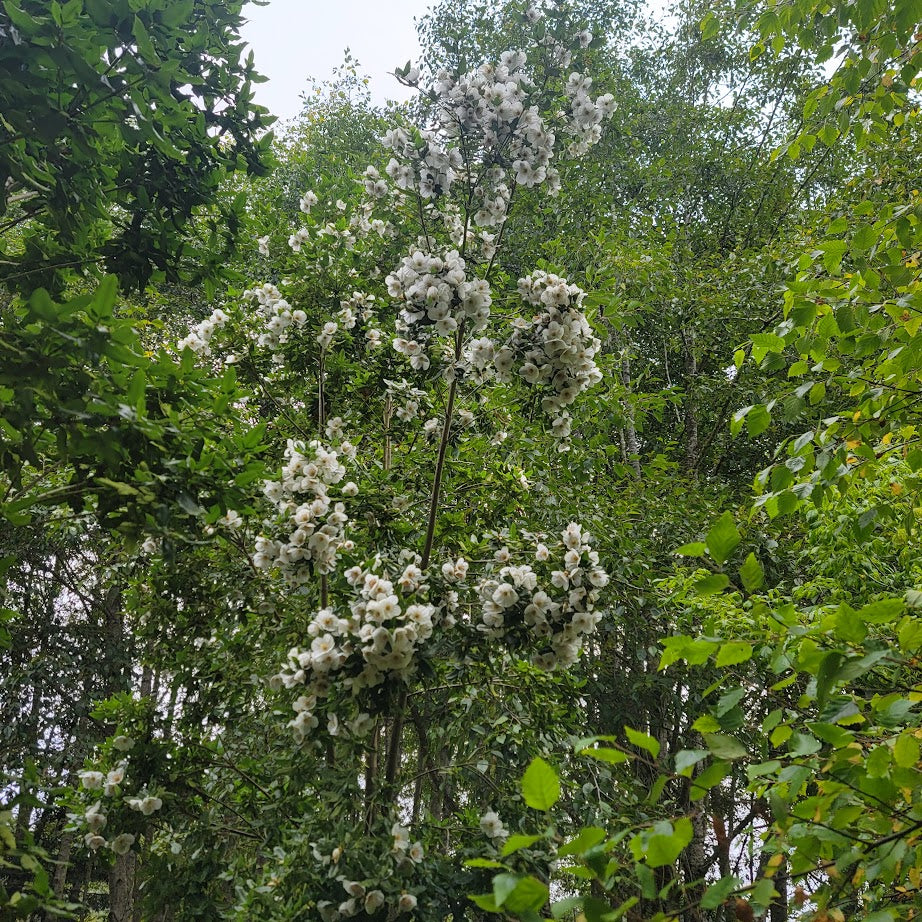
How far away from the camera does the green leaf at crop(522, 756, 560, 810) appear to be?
0.87 meters

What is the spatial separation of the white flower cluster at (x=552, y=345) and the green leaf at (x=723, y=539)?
1761 millimetres

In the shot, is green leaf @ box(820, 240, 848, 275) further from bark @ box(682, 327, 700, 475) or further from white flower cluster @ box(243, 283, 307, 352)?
bark @ box(682, 327, 700, 475)

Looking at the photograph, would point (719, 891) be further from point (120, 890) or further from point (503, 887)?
point (120, 890)

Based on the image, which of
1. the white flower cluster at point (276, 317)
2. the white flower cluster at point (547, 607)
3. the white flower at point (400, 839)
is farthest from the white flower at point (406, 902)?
the white flower cluster at point (276, 317)

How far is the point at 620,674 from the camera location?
19.2 ft

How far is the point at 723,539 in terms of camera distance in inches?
42.4

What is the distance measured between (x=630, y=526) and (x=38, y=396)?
12.9 feet

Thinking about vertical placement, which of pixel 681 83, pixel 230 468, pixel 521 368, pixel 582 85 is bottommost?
pixel 230 468

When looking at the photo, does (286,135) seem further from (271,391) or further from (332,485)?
(332,485)

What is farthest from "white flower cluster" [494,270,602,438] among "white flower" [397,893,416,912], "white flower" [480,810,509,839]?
"white flower" [397,893,416,912]

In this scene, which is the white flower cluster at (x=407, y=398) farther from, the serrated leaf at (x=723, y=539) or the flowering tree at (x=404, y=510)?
the serrated leaf at (x=723, y=539)

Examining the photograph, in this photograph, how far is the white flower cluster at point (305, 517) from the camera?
103 inches

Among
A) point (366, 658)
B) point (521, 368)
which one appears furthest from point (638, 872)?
point (521, 368)

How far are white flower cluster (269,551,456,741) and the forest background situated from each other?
0.6 inches
